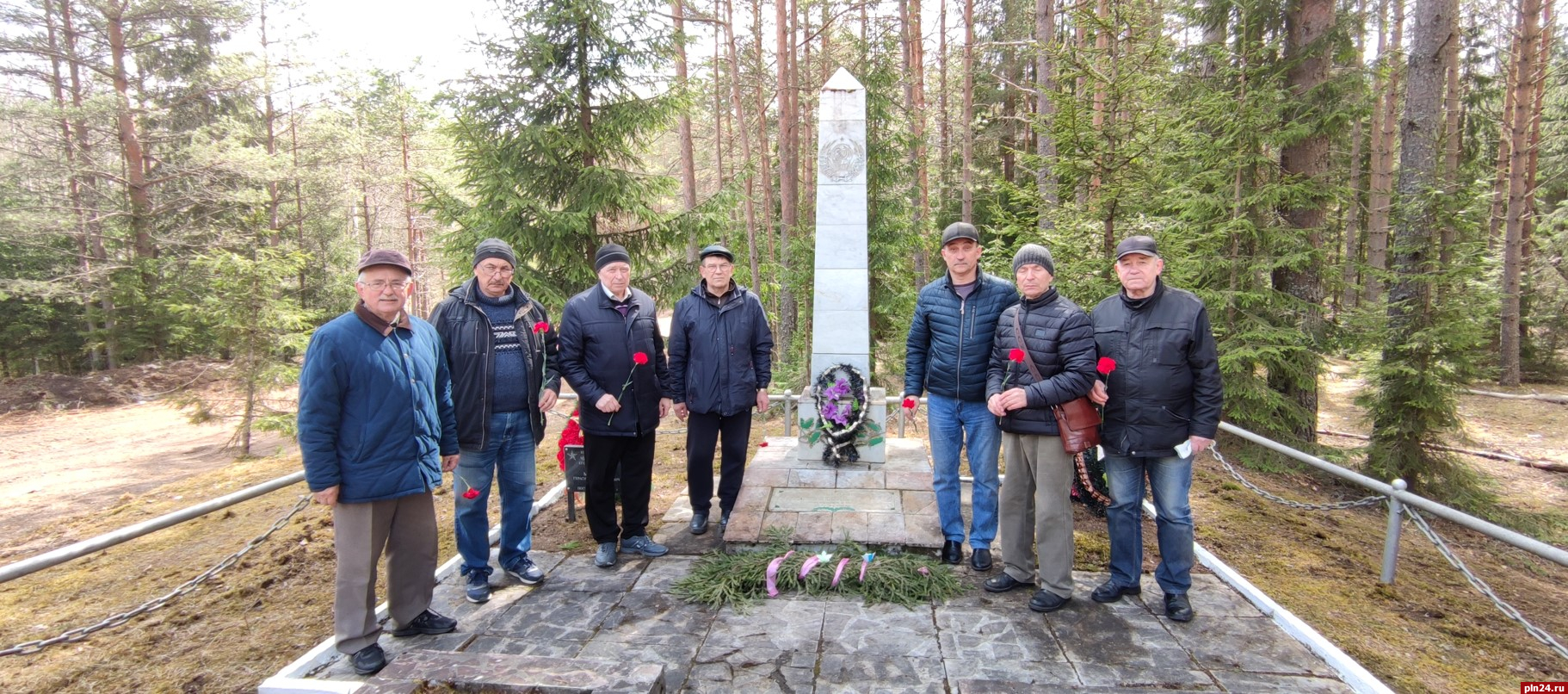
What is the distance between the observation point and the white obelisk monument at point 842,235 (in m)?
5.49

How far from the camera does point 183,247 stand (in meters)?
15.2

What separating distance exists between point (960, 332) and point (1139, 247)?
3.34 ft

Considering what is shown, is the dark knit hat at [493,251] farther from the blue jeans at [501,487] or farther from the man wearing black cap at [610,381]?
the blue jeans at [501,487]

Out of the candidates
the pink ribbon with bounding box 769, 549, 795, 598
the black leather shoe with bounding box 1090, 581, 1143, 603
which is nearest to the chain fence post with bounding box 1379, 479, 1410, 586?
the black leather shoe with bounding box 1090, 581, 1143, 603

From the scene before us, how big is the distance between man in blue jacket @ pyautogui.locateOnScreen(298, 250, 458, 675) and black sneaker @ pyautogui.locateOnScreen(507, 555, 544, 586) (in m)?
0.72

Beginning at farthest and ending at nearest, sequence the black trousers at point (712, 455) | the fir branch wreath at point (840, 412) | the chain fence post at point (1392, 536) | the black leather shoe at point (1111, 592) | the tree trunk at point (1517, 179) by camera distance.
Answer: the tree trunk at point (1517, 179) → the fir branch wreath at point (840, 412) → the black trousers at point (712, 455) → the chain fence post at point (1392, 536) → the black leather shoe at point (1111, 592)

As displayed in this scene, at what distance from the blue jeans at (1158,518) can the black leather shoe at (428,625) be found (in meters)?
3.28

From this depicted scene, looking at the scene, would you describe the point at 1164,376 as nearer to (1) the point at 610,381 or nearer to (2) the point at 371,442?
(1) the point at 610,381

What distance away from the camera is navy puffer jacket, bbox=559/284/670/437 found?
3.97 metres

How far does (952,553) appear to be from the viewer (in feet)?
13.0

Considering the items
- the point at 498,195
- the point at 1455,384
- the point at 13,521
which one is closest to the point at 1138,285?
the point at 1455,384

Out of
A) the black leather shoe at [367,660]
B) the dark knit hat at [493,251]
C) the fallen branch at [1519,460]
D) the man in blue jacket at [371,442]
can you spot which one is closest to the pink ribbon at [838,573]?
the man in blue jacket at [371,442]

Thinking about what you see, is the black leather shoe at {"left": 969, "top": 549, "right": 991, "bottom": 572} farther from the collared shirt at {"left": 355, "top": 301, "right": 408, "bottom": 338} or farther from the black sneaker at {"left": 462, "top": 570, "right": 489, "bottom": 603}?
the collared shirt at {"left": 355, "top": 301, "right": 408, "bottom": 338}

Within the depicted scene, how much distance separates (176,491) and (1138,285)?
9859mm
